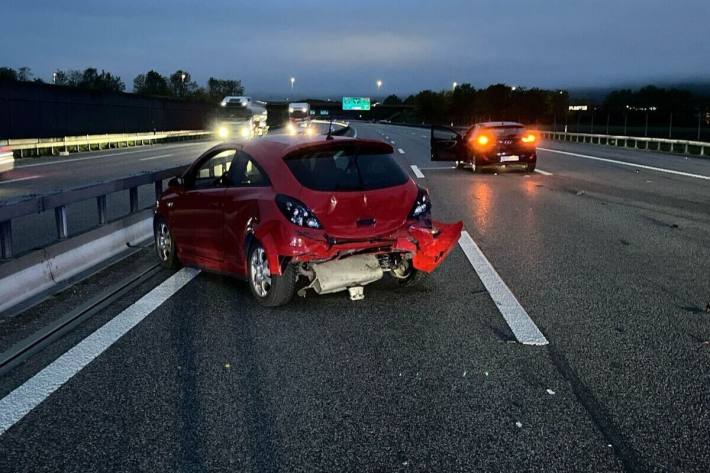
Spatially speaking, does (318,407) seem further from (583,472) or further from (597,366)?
(597,366)

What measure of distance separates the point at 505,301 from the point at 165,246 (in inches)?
157

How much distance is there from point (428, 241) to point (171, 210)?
309 centimetres

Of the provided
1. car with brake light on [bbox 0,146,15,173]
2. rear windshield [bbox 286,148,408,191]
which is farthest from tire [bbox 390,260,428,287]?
car with brake light on [bbox 0,146,15,173]

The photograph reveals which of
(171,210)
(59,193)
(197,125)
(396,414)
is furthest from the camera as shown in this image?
(197,125)

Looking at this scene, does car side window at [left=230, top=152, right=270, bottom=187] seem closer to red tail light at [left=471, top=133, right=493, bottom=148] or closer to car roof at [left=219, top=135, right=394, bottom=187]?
car roof at [left=219, top=135, right=394, bottom=187]

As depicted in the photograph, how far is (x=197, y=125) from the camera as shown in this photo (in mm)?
71625

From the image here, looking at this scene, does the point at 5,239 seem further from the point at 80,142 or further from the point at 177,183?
the point at 80,142

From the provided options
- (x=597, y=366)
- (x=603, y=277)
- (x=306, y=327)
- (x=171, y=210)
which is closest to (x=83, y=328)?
(x=306, y=327)

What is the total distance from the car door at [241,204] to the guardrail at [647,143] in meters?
30.6

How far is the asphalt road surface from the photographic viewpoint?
13.1 ft

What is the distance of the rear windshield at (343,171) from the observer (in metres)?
7.04

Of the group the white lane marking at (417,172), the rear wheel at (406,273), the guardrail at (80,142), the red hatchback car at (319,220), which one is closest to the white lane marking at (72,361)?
the red hatchback car at (319,220)

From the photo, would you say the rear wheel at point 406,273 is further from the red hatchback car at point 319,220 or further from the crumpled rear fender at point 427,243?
the crumpled rear fender at point 427,243

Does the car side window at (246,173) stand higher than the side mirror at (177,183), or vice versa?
the car side window at (246,173)
